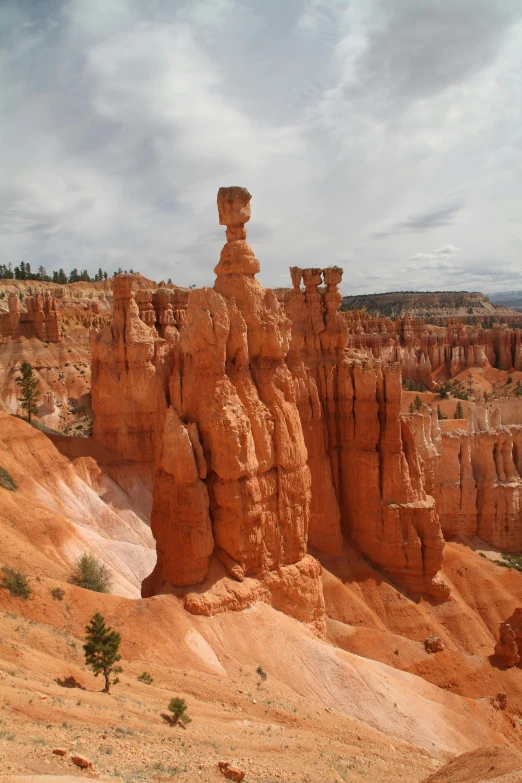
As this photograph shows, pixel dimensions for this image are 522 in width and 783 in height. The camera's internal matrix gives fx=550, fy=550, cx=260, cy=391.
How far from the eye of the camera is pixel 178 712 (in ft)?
37.3

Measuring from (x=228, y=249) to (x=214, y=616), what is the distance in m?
12.1

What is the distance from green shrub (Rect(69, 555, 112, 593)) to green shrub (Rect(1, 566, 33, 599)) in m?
5.01

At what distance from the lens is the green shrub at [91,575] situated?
2086 cm

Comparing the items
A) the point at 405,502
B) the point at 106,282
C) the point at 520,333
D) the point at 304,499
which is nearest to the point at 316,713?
the point at 304,499

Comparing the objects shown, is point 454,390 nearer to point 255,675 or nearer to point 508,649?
point 508,649

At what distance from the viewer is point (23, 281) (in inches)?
4469

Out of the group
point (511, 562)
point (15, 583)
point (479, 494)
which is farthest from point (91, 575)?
point (479, 494)

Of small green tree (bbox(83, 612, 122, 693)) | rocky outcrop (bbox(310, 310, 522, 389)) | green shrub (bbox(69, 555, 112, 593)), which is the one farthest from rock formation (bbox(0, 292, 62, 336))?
small green tree (bbox(83, 612, 122, 693))

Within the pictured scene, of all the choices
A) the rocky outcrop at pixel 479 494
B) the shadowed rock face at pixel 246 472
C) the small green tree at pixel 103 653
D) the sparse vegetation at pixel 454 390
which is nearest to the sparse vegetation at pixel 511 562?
the rocky outcrop at pixel 479 494

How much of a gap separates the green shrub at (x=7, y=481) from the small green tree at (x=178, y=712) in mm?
18585

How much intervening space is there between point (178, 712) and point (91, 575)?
11794 millimetres

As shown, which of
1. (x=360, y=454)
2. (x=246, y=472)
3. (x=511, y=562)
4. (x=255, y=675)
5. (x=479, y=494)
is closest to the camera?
(x=255, y=675)

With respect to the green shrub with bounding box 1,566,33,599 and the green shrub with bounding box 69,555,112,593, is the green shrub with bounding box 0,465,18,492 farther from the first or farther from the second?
the green shrub with bounding box 1,566,33,599

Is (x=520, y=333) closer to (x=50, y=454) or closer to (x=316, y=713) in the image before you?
(x=50, y=454)
